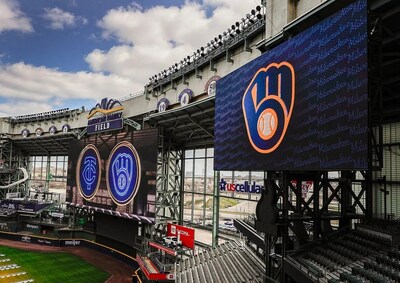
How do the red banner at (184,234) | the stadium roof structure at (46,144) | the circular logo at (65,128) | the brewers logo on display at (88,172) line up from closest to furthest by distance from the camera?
the red banner at (184,234), the brewers logo on display at (88,172), the circular logo at (65,128), the stadium roof structure at (46,144)

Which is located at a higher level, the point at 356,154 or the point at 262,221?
the point at 356,154

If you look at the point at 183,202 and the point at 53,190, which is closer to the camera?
the point at 183,202

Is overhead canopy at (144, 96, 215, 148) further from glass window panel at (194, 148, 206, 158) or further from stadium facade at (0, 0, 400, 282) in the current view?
glass window panel at (194, 148, 206, 158)

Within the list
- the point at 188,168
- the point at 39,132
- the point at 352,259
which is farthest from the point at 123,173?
the point at 39,132

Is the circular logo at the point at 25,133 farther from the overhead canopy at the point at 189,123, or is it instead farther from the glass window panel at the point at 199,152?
the glass window panel at the point at 199,152

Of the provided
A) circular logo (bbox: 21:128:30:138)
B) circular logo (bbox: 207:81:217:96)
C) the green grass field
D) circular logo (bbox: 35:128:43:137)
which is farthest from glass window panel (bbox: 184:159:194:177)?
circular logo (bbox: 21:128:30:138)

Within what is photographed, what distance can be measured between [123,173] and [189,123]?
29.9ft

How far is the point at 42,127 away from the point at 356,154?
55.1 meters

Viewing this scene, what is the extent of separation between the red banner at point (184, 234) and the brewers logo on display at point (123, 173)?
614 cm

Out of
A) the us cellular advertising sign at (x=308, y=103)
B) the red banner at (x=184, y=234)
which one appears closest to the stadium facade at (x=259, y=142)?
the us cellular advertising sign at (x=308, y=103)

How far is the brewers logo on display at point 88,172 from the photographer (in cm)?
3706

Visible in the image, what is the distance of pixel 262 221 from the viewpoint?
13586 mm

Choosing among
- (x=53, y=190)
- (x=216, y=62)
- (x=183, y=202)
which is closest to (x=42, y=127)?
(x=53, y=190)

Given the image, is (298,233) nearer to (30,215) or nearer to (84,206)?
(84,206)
